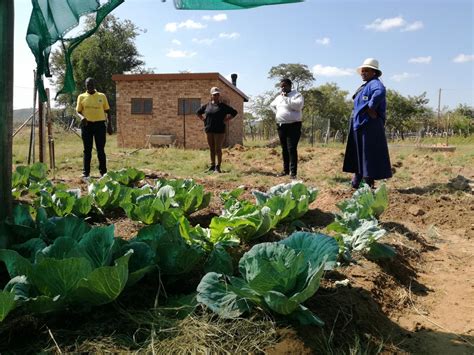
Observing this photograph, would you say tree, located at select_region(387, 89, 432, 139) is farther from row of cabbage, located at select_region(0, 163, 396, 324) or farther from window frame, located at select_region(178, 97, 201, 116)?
row of cabbage, located at select_region(0, 163, 396, 324)

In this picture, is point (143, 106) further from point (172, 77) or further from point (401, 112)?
point (401, 112)

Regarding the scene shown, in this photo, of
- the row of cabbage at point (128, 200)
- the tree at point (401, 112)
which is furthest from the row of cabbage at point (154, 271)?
the tree at point (401, 112)

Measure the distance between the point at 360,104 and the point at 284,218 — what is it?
2.50m

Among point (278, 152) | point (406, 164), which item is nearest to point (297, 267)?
point (406, 164)

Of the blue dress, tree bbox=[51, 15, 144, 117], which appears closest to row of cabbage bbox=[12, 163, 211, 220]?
the blue dress

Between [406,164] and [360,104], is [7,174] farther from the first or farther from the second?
[406,164]

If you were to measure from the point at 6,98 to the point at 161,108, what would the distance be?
15.8 meters

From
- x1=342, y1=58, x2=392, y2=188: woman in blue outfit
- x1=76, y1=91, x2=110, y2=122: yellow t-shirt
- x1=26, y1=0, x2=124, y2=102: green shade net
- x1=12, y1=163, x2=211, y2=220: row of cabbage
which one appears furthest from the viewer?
x1=76, y1=91, x2=110, y2=122: yellow t-shirt

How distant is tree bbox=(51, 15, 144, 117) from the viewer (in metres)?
32.2

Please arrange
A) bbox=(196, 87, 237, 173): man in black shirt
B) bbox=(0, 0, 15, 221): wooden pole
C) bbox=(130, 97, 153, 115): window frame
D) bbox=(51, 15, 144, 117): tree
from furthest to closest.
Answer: bbox=(51, 15, 144, 117): tree → bbox=(130, 97, 153, 115): window frame → bbox=(196, 87, 237, 173): man in black shirt → bbox=(0, 0, 15, 221): wooden pole

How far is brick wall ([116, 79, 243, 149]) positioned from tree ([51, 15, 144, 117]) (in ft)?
48.4

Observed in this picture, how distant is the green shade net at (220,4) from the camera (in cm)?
266

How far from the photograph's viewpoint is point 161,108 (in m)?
17.9

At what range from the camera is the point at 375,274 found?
2.68m
